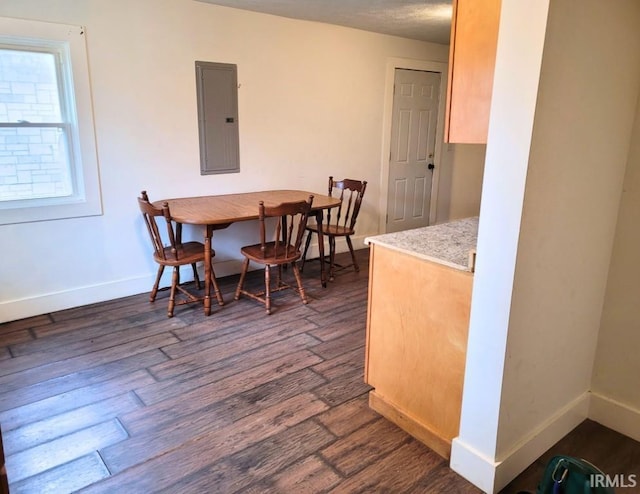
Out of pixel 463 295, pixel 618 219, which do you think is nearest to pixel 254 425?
pixel 463 295

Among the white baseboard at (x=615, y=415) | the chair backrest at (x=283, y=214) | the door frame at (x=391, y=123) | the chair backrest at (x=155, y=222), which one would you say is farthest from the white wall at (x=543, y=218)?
the door frame at (x=391, y=123)

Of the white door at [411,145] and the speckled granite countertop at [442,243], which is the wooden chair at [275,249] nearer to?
the speckled granite countertop at [442,243]

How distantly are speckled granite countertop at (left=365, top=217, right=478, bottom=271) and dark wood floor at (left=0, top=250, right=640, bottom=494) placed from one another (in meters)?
0.84

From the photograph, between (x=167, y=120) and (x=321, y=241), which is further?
(x=321, y=241)

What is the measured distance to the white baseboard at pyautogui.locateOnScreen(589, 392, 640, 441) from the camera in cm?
205

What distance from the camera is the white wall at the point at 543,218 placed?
4.70 feet

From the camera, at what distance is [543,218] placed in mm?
1566

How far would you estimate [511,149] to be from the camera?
1.46m

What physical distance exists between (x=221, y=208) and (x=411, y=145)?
110 inches

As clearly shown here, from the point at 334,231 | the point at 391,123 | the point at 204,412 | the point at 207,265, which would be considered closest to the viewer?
the point at 204,412

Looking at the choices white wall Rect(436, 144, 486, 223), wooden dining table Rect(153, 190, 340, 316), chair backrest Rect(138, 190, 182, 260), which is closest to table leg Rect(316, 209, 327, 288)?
wooden dining table Rect(153, 190, 340, 316)

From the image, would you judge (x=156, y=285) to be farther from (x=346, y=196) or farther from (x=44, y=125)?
(x=346, y=196)

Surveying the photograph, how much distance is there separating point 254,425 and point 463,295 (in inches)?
44.6

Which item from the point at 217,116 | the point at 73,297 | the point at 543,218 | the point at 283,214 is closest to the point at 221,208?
the point at 283,214
